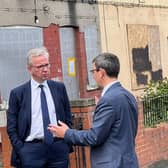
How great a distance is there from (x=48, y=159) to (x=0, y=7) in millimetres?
8670

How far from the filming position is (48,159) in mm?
5484

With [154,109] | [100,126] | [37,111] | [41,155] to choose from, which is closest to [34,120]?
[37,111]

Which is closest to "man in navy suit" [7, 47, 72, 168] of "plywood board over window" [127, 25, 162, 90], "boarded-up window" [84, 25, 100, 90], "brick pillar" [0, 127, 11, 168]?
"brick pillar" [0, 127, 11, 168]

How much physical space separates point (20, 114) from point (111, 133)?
3.90 feet

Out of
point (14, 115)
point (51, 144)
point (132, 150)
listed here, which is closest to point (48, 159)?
point (51, 144)

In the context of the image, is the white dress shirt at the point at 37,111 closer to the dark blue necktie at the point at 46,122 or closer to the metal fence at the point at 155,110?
the dark blue necktie at the point at 46,122

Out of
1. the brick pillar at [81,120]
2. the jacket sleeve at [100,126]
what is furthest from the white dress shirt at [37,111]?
the brick pillar at [81,120]

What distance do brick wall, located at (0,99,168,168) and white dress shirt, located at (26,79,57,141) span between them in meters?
1.56

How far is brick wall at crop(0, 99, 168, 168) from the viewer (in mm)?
7159

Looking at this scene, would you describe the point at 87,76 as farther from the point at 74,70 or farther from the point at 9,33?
the point at 9,33

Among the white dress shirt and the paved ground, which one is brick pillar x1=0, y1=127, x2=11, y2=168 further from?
the paved ground

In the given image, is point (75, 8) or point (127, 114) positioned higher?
point (75, 8)

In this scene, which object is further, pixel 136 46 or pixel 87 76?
pixel 136 46

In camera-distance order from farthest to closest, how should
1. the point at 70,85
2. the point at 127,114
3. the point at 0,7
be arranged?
the point at 70,85 → the point at 0,7 → the point at 127,114
